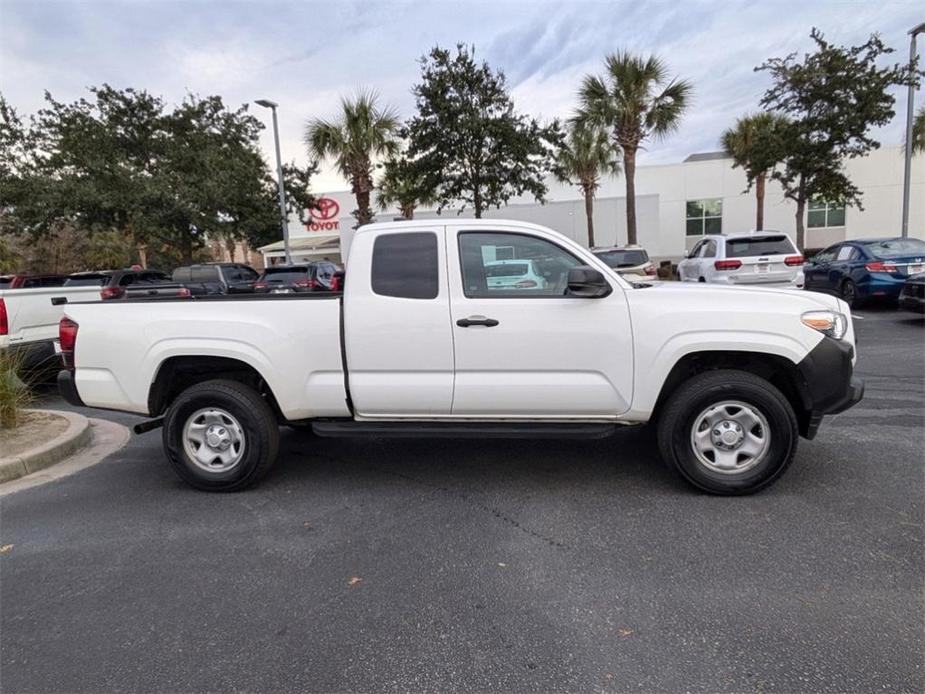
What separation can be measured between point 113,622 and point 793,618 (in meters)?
3.22

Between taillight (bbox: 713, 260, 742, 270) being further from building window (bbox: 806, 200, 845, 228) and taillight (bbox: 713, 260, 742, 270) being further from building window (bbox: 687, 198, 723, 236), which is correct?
building window (bbox: 806, 200, 845, 228)

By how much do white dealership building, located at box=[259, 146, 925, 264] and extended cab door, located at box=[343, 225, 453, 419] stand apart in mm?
23873

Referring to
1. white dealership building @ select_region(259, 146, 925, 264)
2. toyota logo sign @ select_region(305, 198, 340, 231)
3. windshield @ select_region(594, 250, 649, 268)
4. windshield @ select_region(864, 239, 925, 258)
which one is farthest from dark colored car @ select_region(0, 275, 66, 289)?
toyota logo sign @ select_region(305, 198, 340, 231)

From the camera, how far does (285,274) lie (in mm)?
15672

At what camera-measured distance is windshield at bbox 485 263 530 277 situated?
4094 mm

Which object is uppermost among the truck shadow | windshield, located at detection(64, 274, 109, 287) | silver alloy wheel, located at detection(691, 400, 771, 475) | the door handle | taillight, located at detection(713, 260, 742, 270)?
windshield, located at detection(64, 274, 109, 287)

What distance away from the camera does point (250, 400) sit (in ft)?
13.9

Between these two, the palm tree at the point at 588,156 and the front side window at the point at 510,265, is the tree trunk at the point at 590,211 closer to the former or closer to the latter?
the palm tree at the point at 588,156

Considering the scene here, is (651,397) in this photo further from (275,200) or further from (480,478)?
(275,200)

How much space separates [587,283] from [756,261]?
9625mm

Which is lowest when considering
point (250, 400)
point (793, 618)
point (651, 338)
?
point (793, 618)

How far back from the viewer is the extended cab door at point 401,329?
4.02 metres

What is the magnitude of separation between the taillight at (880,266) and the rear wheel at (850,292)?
518 millimetres

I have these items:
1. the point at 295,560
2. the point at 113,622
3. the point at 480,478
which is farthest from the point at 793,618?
the point at 113,622
